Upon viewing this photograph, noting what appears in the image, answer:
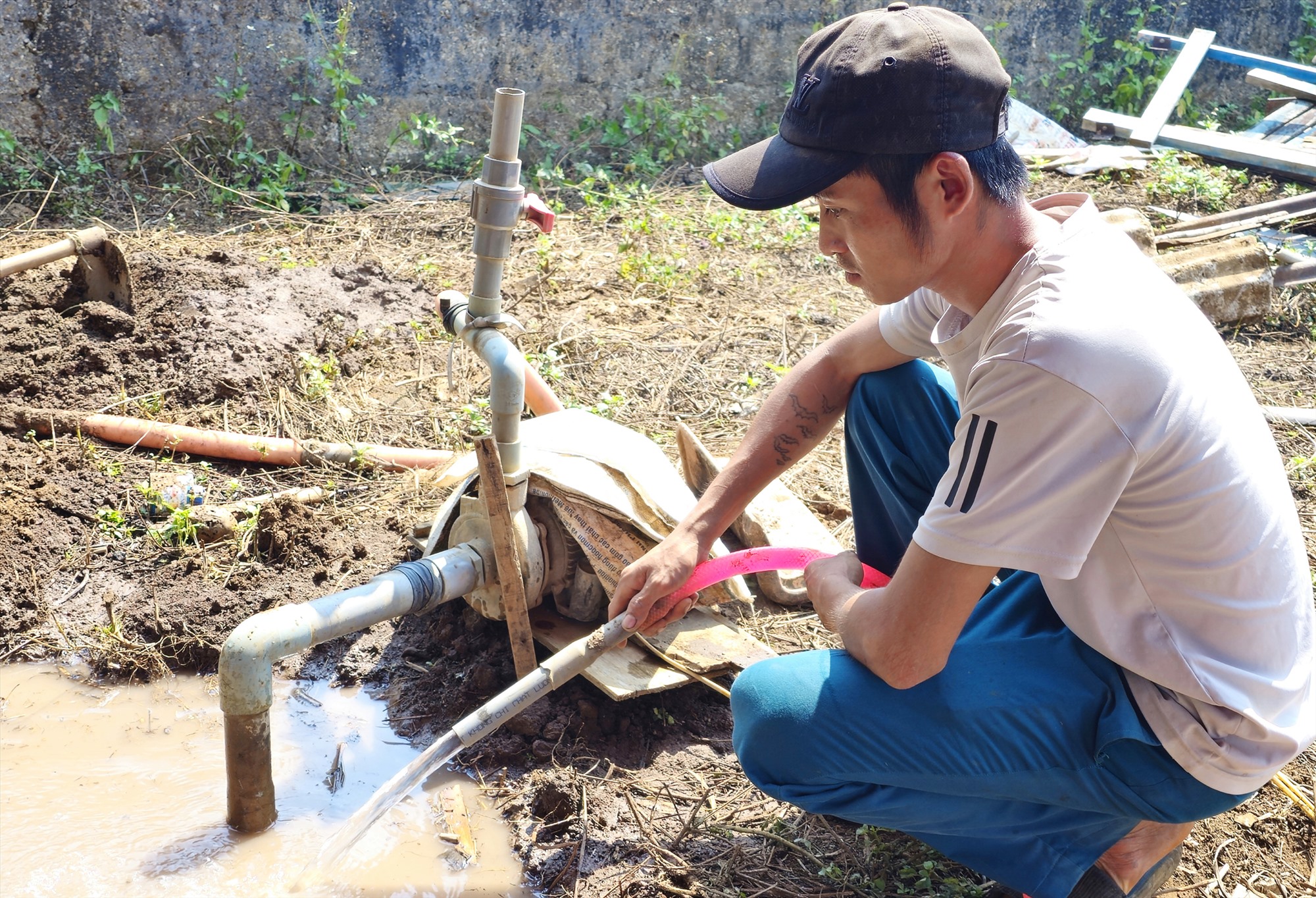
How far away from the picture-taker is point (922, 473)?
2211 millimetres

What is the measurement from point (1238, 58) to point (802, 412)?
7.27 m

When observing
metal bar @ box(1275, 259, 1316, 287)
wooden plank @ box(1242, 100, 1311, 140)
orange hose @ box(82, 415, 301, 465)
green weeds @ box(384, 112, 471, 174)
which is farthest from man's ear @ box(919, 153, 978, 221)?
wooden plank @ box(1242, 100, 1311, 140)

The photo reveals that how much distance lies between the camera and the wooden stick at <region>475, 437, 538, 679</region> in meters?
2.26

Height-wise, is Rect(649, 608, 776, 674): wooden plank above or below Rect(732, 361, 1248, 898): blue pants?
below

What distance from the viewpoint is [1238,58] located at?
302 inches

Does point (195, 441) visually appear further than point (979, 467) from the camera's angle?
Yes

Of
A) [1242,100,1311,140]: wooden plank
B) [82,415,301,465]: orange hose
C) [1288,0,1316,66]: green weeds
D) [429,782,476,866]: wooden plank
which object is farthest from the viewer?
[1288,0,1316,66]: green weeds

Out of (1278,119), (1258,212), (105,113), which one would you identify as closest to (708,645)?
(105,113)

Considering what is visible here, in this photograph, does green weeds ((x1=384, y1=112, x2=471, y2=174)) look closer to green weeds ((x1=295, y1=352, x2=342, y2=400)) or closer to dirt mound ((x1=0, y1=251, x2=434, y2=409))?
dirt mound ((x1=0, y1=251, x2=434, y2=409))

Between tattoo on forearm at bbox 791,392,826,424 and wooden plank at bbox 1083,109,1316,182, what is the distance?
579 centimetres

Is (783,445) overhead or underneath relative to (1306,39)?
underneath

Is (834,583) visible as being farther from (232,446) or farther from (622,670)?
(232,446)

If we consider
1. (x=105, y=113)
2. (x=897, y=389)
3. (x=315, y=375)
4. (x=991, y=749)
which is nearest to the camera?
(x=991, y=749)

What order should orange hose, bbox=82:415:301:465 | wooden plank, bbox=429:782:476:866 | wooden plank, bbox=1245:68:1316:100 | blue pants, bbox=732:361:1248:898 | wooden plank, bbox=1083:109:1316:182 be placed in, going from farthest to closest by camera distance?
wooden plank, bbox=1245:68:1316:100
wooden plank, bbox=1083:109:1316:182
orange hose, bbox=82:415:301:465
wooden plank, bbox=429:782:476:866
blue pants, bbox=732:361:1248:898
